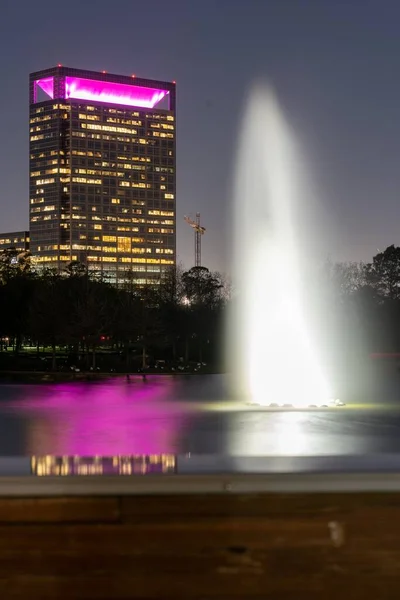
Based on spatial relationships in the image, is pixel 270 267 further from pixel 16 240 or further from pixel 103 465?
pixel 16 240

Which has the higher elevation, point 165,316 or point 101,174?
point 101,174

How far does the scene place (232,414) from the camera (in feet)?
46.8

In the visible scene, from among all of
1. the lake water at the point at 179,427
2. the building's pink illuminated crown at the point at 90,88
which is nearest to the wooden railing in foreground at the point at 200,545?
the lake water at the point at 179,427

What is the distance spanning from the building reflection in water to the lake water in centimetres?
332

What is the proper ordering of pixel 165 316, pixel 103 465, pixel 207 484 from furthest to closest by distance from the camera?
pixel 165 316, pixel 103 465, pixel 207 484

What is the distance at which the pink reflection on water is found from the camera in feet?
30.4

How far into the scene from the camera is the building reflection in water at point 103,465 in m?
2.84

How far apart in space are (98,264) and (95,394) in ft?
511

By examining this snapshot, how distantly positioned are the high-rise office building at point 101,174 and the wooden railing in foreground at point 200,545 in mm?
168230

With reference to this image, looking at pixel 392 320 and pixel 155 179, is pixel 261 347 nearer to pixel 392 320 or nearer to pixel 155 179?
pixel 392 320

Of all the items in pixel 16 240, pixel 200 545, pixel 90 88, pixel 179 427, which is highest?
pixel 90 88

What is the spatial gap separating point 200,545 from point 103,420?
10.2m

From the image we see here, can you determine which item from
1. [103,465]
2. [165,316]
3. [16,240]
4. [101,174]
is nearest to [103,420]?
[103,465]

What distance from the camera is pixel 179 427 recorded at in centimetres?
1187
